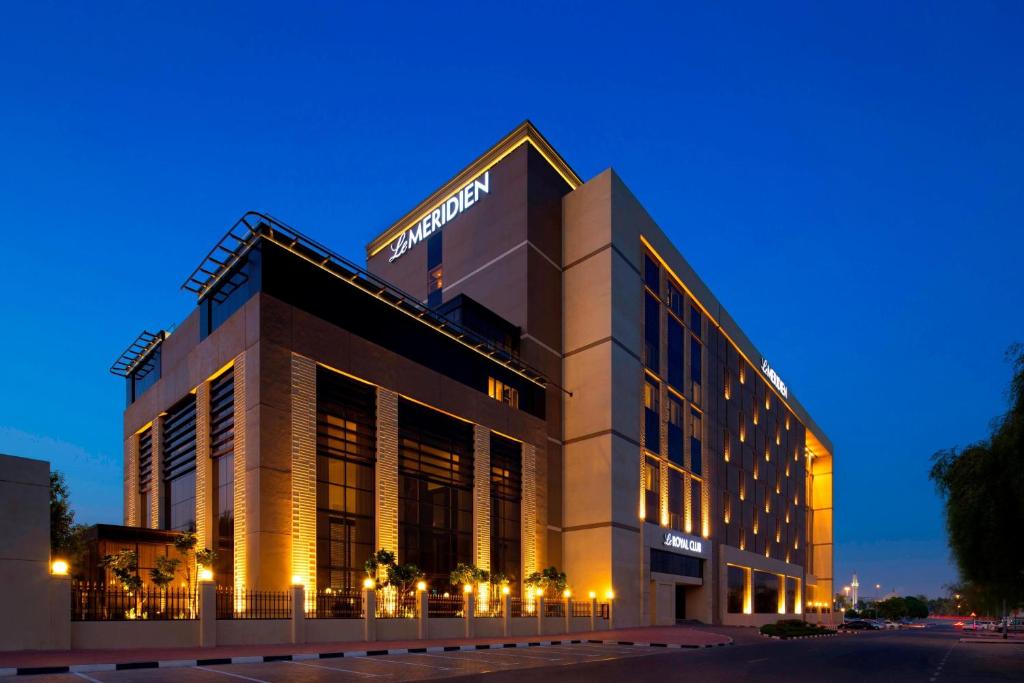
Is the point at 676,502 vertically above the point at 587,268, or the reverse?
the point at 587,268

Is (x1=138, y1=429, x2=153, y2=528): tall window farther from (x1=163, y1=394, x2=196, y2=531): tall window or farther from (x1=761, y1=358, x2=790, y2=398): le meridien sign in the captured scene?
(x1=761, y1=358, x2=790, y2=398): le meridien sign

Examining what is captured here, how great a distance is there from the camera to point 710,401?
6656cm

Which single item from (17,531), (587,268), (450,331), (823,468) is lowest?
(823,468)

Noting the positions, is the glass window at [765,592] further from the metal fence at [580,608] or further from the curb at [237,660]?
the curb at [237,660]

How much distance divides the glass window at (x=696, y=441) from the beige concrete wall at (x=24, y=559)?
4800 centimetres

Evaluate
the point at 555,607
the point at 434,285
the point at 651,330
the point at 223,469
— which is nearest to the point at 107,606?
the point at 223,469

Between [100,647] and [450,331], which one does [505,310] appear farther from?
[100,647]

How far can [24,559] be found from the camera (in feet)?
66.3

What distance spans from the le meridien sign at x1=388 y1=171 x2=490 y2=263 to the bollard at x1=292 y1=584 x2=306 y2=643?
34.0 metres

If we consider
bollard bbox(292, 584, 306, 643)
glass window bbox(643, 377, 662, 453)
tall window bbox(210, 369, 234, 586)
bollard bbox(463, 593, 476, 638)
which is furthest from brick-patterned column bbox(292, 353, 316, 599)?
glass window bbox(643, 377, 662, 453)

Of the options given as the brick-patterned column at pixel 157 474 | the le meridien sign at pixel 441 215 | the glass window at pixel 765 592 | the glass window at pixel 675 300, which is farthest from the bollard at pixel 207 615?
the glass window at pixel 765 592

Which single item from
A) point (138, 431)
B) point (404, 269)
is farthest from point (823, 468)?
point (138, 431)

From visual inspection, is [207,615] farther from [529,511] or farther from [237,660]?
[529,511]

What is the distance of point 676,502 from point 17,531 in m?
45.3
